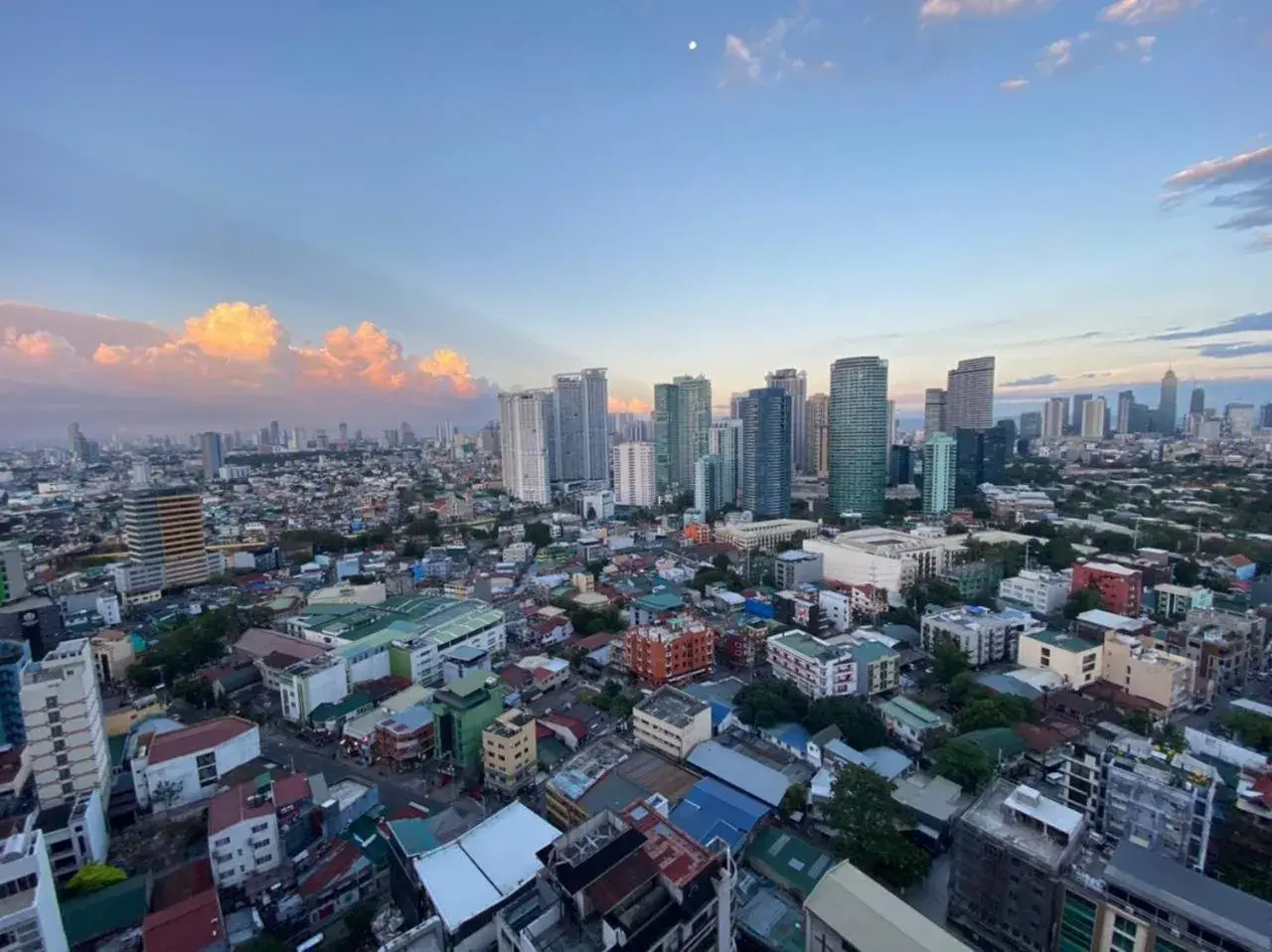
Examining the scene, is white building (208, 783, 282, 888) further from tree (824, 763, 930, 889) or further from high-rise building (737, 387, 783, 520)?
high-rise building (737, 387, 783, 520)

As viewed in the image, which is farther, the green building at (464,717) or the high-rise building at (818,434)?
the high-rise building at (818,434)

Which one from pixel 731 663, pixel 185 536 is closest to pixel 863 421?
pixel 731 663

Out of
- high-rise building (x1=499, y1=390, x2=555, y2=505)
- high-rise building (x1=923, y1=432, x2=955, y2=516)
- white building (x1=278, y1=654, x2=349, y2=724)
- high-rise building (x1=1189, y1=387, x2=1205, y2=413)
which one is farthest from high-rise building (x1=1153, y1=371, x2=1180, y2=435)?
white building (x1=278, y1=654, x2=349, y2=724)

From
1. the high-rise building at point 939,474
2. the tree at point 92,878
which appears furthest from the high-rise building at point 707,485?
the tree at point 92,878

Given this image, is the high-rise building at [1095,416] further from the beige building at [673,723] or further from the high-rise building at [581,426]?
the beige building at [673,723]

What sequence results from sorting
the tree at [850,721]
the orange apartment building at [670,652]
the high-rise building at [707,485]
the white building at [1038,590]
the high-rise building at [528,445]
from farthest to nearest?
the high-rise building at [528,445] → the high-rise building at [707,485] → the white building at [1038,590] → the orange apartment building at [670,652] → the tree at [850,721]

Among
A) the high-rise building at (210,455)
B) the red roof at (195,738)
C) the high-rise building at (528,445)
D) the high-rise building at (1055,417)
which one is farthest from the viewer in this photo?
the high-rise building at (1055,417)

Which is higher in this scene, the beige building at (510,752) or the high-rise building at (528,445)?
the high-rise building at (528,445)
